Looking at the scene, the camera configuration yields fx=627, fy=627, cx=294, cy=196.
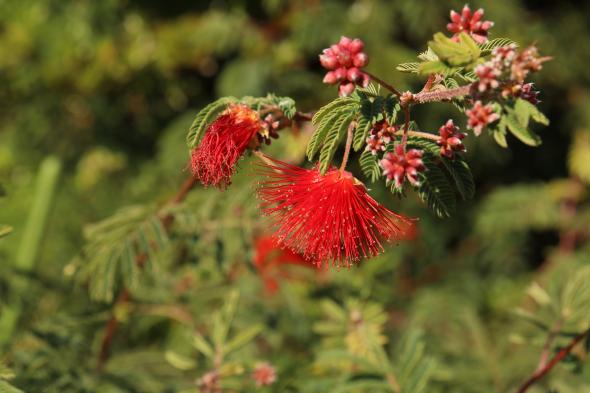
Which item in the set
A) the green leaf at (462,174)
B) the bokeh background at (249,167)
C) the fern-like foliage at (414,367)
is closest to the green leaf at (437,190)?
the green leaf at (462,174)

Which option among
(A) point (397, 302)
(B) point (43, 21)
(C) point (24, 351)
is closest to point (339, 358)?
(C) point (24, 351)

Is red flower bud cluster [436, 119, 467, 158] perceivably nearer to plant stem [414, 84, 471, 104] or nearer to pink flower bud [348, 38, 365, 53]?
plant stem [414, 84, 471, 104]

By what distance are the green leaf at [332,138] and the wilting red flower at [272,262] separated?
3.29 ft

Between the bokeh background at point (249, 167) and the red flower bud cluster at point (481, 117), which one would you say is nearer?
the red flower bud cluster at point (481, 117)

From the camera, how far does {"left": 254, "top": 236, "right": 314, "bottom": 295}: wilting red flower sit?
1.90 m

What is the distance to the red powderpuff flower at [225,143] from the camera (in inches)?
38.8

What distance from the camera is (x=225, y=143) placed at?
3.24 ft

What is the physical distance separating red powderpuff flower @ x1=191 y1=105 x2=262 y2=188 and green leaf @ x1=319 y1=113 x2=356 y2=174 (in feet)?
0.51

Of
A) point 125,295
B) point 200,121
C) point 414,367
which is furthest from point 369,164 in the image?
point 125,295

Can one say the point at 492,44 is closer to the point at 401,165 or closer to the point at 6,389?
the point at 401,165

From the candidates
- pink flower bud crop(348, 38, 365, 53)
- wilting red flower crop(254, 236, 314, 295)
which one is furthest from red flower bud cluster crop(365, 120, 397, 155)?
wilting red flower crop(254, 236, 314, 295)

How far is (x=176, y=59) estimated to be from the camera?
292cm

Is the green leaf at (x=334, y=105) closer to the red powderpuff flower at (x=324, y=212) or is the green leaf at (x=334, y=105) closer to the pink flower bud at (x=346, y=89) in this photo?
the pink flower bud at (x=346, y=89)

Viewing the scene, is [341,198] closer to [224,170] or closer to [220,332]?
[224,170]
